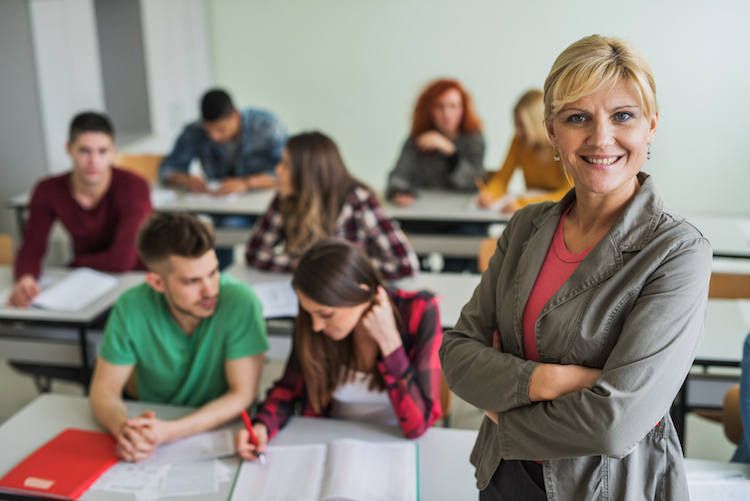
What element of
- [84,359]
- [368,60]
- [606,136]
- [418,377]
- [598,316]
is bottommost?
[84,359]

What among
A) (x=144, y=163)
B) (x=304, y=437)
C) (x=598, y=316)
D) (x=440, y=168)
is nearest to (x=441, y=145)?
(x=440, y=168)

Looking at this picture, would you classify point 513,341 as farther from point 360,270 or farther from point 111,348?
point 111,348

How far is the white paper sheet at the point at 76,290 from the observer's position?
7.61 ft

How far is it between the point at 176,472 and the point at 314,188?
1360mm

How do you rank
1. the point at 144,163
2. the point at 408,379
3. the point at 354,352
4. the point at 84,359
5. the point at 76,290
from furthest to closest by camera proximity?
the point at 144,163 < the point at 76,290 < the point at 84,359 < the point at 354,352 < the point at 408,379

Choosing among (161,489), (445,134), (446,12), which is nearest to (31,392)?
(161,489)

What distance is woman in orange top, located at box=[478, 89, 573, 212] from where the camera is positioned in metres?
3.21

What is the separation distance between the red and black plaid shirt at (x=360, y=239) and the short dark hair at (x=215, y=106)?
1263mm

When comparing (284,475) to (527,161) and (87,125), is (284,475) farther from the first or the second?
(527,161)

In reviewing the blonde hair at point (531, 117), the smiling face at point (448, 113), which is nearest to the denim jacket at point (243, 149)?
the smiling face at point (448, 113)

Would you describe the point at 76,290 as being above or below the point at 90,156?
below

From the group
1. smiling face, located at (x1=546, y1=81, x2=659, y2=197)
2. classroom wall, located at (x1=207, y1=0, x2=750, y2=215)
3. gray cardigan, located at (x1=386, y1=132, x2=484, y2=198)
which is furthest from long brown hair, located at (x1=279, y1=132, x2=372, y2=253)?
classroom wall, located at (x1=207, y1=0, x2=750, y2=215)

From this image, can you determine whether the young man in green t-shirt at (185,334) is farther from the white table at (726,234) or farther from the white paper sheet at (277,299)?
the white table at (726,234)

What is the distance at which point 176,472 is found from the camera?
1388 mm
